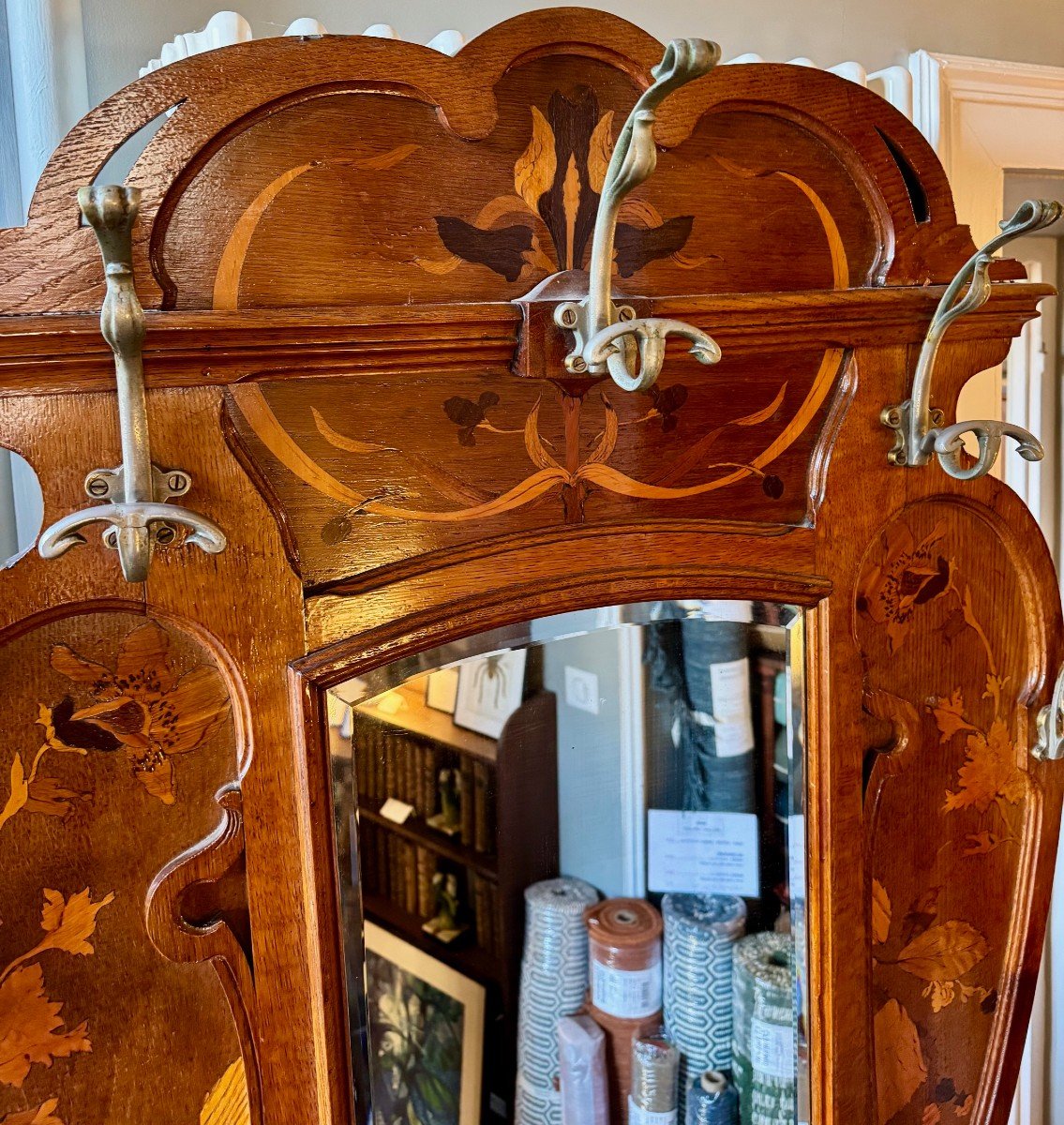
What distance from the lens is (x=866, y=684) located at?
825 millimetres

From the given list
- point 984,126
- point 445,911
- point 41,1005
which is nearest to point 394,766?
point 445,911

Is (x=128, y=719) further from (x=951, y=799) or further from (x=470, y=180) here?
(x=951, y=799)

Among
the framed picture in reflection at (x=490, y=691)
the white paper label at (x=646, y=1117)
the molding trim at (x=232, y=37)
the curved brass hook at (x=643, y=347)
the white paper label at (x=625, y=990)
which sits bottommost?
the white paper label at (x=646, y=1117)

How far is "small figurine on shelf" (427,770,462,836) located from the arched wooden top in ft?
1.05

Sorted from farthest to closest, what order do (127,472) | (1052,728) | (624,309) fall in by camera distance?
1. (1052,728)
2. (624,309)
3. (127,472)

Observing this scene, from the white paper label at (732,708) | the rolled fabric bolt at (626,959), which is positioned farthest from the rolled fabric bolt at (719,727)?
the rolled fabric bolt at (626,959)

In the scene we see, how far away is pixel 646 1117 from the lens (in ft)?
2.79

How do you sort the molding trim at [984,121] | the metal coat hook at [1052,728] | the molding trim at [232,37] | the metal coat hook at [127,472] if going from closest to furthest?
the metal coat hook at [127,472]
the molding trim at [232,37]
the metal coat hook at [1052,728]
the molding trim at [984,121]

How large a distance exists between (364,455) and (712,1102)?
0.60 meters

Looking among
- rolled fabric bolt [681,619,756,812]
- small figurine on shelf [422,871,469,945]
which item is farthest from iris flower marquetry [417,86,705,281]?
small figurine on shelf [422,871,469,945]

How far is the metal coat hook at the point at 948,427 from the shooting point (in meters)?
0.74

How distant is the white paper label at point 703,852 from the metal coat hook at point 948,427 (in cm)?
31

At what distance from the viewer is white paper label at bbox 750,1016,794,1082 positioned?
850mm

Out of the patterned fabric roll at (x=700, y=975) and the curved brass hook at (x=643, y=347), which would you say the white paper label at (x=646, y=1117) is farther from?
the curved brass hook at (x=643, y=347)
